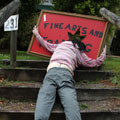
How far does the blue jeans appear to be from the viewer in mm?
2424

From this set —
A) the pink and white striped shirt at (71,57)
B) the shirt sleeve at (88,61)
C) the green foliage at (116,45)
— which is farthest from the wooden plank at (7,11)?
A: the green foliage at (116,45)

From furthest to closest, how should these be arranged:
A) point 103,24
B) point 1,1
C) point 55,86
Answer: point 1,1
point 103,24
point 55,86

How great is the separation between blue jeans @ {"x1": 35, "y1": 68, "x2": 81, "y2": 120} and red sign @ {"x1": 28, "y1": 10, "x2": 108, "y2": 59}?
4.32ft

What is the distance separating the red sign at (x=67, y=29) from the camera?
4215 millimetres

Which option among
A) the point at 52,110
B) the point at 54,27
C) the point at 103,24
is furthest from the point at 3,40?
the point at 52,110

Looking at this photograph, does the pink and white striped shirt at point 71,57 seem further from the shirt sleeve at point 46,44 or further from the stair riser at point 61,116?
the stair riser at point 61,116

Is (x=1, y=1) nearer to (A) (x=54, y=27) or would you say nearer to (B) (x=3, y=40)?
(B) (x=3, y=40)

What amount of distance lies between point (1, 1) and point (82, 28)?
345cm

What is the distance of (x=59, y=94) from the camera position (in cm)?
274

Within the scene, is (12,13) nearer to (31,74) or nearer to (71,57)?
(31,74)

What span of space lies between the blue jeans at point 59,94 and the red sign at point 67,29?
1.32 m

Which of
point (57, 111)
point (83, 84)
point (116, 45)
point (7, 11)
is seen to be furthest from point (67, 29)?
point (116, 45)

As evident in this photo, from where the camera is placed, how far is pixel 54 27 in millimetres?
4391

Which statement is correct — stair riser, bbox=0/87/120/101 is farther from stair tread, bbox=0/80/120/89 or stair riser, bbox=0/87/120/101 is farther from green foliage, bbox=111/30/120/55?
green foliage, bbox=111/30/120/55
